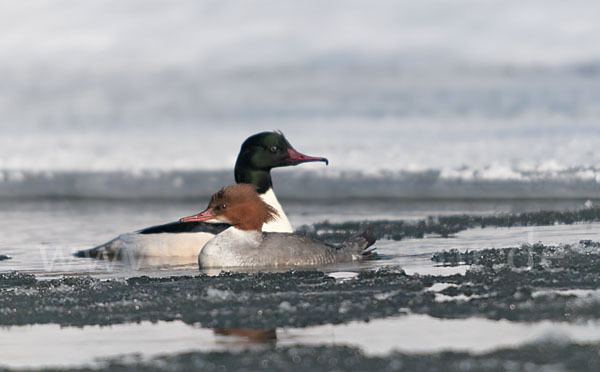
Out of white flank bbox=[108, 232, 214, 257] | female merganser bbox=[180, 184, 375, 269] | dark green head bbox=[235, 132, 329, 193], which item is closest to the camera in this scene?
female merganser bbox=[180, 184, 375, 269]

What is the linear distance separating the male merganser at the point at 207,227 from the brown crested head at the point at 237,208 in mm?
1015

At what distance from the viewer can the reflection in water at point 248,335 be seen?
5.46 m

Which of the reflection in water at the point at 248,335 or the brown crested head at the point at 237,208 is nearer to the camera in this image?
the reflection in water at the point at 248,335

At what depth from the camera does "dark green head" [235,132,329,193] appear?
35.0 feet

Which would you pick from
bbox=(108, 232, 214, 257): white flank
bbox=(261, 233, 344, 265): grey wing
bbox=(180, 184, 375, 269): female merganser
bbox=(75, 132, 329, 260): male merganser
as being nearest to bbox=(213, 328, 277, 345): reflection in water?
bbox=(180, 184, 375, 269): female merganser

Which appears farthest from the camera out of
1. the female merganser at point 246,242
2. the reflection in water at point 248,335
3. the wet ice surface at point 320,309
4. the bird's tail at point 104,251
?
the bird's tail at point 104,251

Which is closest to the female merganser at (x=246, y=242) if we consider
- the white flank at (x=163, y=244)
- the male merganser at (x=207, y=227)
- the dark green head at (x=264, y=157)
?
the male merganser at (x=207, y=227)

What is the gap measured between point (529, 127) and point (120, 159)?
27.0 feet

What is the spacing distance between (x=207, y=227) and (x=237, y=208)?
163 centimetres

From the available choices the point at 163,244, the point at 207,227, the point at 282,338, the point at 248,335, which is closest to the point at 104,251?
the point at 163,244

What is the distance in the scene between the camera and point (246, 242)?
29.4 ft

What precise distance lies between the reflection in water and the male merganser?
4235 millimetres

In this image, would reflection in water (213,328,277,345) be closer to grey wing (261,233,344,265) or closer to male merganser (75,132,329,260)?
grey wing (261,233,344,265)

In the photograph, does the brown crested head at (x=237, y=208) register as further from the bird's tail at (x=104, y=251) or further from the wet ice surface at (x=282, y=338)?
the wet ice surface at (x=282, y=338)
